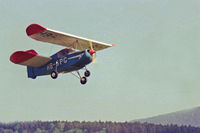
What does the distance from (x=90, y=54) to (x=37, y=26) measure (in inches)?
206

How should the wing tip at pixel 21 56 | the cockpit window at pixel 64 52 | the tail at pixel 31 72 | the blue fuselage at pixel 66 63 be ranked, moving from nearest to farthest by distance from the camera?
1. the blue fuselage at pixel 66 63
2. the wing tip at pixel 21 56
3. the cockpit window at pixel 64 52
4. the tail at pixel 31 72

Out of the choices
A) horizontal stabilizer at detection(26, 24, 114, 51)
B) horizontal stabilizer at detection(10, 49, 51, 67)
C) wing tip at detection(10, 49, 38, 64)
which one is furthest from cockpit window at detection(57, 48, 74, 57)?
wing tip at detection(10, 49, 38, 64)

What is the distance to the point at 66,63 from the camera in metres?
34.9

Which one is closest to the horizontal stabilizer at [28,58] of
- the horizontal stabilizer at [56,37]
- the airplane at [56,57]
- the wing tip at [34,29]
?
the airplane at [56,57]

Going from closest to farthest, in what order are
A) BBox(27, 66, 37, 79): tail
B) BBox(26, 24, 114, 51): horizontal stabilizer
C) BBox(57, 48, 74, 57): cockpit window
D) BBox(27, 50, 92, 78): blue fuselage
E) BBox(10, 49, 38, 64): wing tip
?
BBox(27, 50, 92, 78): blue fuselage < BBox(26, 24, 114, 51): horizontal stabilizer < BBox(10, 49, 38, 64): wing tip < BBox(57, 48, 74, 57): cockpit window < BBox(27, 66, 37, 79): tail

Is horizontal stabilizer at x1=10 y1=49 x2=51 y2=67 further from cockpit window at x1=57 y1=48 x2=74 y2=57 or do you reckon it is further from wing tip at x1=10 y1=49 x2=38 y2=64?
cockpit window at x1=57 y1=48 x2=74 y2=57

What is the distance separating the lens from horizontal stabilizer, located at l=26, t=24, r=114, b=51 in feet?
113

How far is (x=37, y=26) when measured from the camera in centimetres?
3409

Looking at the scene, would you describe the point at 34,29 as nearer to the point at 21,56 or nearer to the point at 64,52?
the point at 21,56

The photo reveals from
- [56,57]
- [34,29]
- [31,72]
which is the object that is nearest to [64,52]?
A: [56,57]

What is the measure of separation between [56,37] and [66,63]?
2.85 metres

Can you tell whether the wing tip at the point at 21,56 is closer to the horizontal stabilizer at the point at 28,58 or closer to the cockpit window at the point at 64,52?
the horizontal stabilizer at the point at 28,58

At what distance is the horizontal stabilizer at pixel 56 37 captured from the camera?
3431cm

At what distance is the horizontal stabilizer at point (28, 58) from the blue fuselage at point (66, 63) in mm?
562
